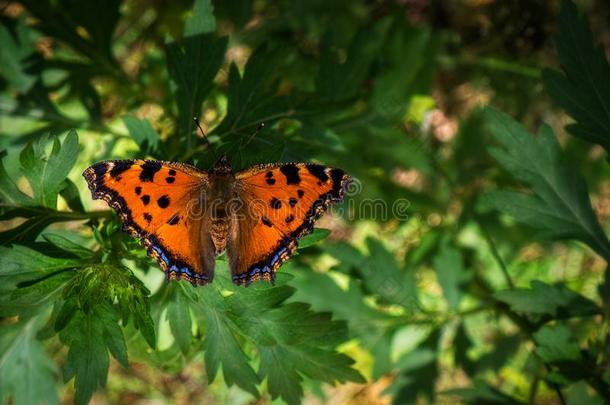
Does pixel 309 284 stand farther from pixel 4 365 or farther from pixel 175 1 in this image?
pixel 175 1

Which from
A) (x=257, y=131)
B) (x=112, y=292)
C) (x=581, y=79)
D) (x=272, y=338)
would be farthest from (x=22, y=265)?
(x=581, y=79)

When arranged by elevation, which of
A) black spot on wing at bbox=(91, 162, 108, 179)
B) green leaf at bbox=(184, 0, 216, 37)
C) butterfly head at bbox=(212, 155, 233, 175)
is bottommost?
butterfly head at bbox=(212, 155, 233, 175)

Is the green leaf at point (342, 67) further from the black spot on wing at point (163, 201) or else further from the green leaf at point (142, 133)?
the black spot on wing at point (163, 201)

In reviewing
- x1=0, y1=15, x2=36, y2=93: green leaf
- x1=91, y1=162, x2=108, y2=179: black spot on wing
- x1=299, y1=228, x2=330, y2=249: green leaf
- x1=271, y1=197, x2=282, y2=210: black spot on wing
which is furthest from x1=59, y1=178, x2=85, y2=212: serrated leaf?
x1=0, y1=15, x2=36, y2=93: green leaf

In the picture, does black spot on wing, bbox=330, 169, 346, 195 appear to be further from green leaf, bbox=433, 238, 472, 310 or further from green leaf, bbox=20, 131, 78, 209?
green leaf, bbox=433, 238, 472, 310

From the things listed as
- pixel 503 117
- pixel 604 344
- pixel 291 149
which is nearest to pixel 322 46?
pixel 291 149

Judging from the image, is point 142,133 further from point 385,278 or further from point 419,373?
point 419,373

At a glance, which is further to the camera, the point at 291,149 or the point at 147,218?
the point at 291,149

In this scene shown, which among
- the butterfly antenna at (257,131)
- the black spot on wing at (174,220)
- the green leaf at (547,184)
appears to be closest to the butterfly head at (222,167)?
the butterfly antenna at (257,131)
